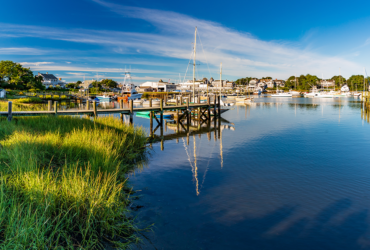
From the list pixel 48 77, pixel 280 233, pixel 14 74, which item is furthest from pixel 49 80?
pixel 280 233

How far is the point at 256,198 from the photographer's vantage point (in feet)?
30.6

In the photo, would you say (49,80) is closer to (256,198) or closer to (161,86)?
(161,86)

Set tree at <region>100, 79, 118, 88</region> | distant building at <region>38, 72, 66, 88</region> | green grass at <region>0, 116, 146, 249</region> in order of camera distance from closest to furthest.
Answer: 1. green grass at <region>0, 116, 146, 249</region>
2. distant building at <region>38, 72, 66, 88</region>
3. tree at <region>100, 79, 118, 88</region>

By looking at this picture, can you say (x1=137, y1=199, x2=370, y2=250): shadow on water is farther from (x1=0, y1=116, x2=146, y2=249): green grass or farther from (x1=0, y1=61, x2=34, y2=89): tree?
(x1=0, y1=61, x2=34, y2=89): tree

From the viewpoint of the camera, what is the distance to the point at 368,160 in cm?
1488

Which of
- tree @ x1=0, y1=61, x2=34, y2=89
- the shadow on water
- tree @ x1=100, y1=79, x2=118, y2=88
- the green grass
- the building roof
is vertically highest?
the building roof

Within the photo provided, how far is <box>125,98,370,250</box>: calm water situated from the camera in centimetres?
680

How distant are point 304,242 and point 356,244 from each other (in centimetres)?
142

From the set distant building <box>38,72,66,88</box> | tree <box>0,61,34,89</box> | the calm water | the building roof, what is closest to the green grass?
the calm water

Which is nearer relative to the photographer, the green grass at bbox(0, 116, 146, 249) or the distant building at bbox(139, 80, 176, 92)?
the green grass at bbox(0, 116, 146, 249)

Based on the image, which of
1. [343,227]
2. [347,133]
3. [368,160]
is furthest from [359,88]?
[343,227]

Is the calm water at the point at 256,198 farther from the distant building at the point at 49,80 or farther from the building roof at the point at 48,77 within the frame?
→ the building roof at the point at 48,77

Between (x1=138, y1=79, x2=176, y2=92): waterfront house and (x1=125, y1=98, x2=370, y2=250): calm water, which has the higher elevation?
(x1=138, y1=79, x2=176, y2=92): waterfront house

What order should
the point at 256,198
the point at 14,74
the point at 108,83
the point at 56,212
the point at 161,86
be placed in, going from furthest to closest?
the point at 161,86
the point at 108,83
the point at 14,74
the point at 256,198
the point at 56,212
